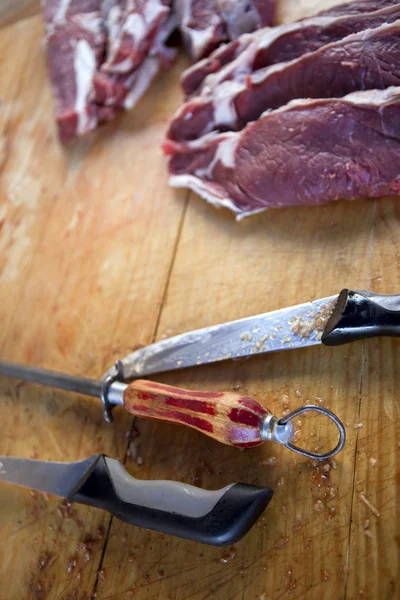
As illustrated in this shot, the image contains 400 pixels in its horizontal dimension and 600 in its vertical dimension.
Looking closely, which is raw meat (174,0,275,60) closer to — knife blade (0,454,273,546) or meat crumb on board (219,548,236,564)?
knife blade (0,454,273,546)

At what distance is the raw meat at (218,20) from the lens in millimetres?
1578

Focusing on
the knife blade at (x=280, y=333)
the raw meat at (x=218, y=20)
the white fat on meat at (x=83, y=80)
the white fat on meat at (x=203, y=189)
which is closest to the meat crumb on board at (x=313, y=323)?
the knife blade at (x=280, y=333)

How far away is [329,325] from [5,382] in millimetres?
902

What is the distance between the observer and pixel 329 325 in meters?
1.09

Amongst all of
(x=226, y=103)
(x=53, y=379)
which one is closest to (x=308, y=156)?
(x=226, y=103)

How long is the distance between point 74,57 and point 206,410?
131cm

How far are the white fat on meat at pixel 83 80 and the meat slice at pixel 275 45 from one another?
0.34 m

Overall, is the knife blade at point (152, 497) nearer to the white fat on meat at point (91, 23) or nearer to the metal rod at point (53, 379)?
the metal rod at point (53, 379)

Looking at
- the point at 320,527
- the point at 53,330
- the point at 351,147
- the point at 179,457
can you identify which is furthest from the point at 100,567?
the point at 351,147

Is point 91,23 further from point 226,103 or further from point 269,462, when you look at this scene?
point 269,462

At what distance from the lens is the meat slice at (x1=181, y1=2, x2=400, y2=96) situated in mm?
1320

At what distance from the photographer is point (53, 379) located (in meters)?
1.38

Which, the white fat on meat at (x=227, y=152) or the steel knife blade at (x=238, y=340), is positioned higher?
the white fat on meat at (x=227, y=152)

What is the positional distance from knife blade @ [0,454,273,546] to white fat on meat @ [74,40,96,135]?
1.07m
